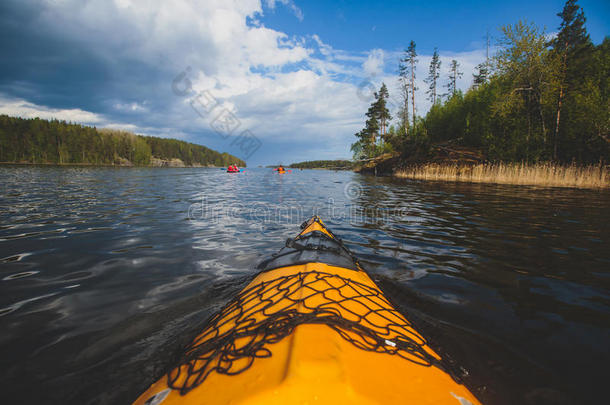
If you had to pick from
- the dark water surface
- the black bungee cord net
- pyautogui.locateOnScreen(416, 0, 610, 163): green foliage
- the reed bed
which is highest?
pyautogui.locateOnScreen(416, 0, 610, 163): green foliage

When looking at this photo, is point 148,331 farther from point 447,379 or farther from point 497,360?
point 497,360

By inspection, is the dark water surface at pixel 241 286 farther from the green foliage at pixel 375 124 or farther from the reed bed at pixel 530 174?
the green foliage at pixel 375 124

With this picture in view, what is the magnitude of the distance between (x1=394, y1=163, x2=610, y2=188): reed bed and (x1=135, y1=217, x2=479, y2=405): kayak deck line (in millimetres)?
20285

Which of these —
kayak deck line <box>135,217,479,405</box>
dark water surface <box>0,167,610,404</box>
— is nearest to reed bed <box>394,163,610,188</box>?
dark water surface <box>0,167,610,404</box>

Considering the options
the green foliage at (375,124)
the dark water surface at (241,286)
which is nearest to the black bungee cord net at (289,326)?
the dark water surface at (241,286)

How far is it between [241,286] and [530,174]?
2197 cm

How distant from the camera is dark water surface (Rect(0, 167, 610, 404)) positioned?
6.14 feet

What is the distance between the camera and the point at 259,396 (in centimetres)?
96

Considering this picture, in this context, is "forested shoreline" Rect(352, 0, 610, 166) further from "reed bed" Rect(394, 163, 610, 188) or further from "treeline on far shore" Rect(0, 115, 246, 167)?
"treeline on far shore" Rect(0, 115, 246, 167)

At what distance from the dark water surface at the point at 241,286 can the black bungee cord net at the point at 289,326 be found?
1.63 feet

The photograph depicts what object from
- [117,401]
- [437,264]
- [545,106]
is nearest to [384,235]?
[437,264]

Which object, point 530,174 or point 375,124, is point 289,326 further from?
point 375,124

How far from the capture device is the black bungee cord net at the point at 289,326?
1.29 m

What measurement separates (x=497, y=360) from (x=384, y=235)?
3746 millimetres
